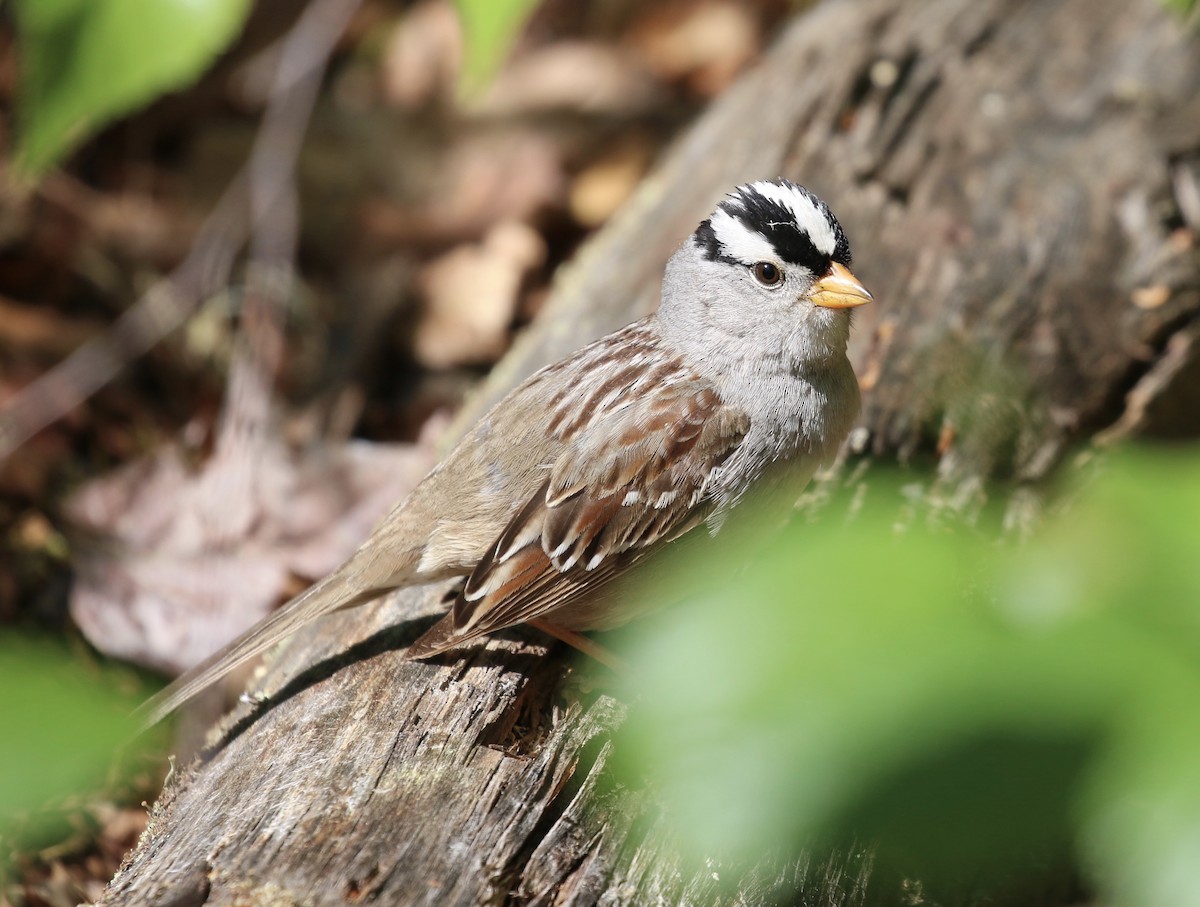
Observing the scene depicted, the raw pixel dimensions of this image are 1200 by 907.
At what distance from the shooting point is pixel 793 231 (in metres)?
2.38

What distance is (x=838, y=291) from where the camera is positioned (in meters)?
2.38

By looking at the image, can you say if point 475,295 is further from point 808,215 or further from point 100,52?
point 100,52

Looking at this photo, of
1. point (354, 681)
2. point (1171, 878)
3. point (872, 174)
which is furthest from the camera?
point (872, 174)

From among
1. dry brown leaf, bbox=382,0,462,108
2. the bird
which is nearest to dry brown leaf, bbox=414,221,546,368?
dry brown leaf, bbox=382,0,462,108

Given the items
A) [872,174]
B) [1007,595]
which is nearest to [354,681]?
[1007,595]

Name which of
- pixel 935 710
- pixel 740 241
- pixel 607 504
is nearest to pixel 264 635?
pixel 607 504

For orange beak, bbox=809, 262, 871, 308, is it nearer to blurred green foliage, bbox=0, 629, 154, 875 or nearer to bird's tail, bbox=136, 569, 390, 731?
bird's tail, bbox=136, 569, 390, 731

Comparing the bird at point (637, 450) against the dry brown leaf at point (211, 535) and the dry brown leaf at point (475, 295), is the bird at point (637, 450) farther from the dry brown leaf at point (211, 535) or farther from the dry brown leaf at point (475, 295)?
the dry brown leaf at point (475, 295)

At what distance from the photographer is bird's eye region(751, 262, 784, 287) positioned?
2443 mm

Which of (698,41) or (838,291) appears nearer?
(838,291)

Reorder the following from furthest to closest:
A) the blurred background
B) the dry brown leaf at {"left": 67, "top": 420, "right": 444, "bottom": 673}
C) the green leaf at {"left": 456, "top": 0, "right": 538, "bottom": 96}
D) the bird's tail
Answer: the blurred background < the dry brown leaf at {"left": 67, "top": 420, "right": 444, "bottom": 673} < the bird's tail < the green leaf at {"left": 456, "top": 0, "right": 538, "bottom": 96}

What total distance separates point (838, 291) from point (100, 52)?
1431mm

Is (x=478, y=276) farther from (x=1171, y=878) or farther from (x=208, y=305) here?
(x=1171, y=878)

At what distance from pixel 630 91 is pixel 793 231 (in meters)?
2.79
